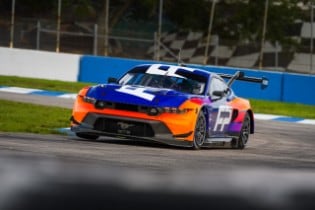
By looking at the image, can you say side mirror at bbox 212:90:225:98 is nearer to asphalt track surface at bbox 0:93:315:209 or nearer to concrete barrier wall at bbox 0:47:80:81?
asphalt track surface at bbox 0:93:315:209

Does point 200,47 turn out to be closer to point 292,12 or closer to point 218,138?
point 292,12

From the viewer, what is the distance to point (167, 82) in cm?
1287

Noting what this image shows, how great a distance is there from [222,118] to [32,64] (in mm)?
19194

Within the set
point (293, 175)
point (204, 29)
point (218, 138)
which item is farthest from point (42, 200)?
point (204, 29)

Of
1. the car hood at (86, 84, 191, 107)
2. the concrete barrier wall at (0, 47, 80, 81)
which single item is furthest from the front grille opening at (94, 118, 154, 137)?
the concrete barrier wall at (0, 47, 80, 81)

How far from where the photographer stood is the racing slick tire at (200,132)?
12219 millimetres

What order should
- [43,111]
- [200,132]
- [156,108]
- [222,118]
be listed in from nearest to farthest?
[156,108] < [200,132] < [222,118] < [43,111]

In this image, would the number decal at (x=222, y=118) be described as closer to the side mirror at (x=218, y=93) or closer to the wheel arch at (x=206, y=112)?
the side mirror at (x=218, y=93)

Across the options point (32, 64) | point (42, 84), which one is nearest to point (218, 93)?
point (42, 84)

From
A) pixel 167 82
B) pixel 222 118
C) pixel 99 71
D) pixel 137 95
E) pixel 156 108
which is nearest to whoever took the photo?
pixel 156 108

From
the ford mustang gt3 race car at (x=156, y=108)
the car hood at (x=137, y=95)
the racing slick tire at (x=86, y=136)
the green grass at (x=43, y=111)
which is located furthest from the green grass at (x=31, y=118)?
the car hood at (x=137, y=95)

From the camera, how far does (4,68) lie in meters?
31.8

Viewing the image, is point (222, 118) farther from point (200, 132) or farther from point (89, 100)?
point (89, 100)

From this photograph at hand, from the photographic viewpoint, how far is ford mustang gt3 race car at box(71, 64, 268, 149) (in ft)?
38.6
